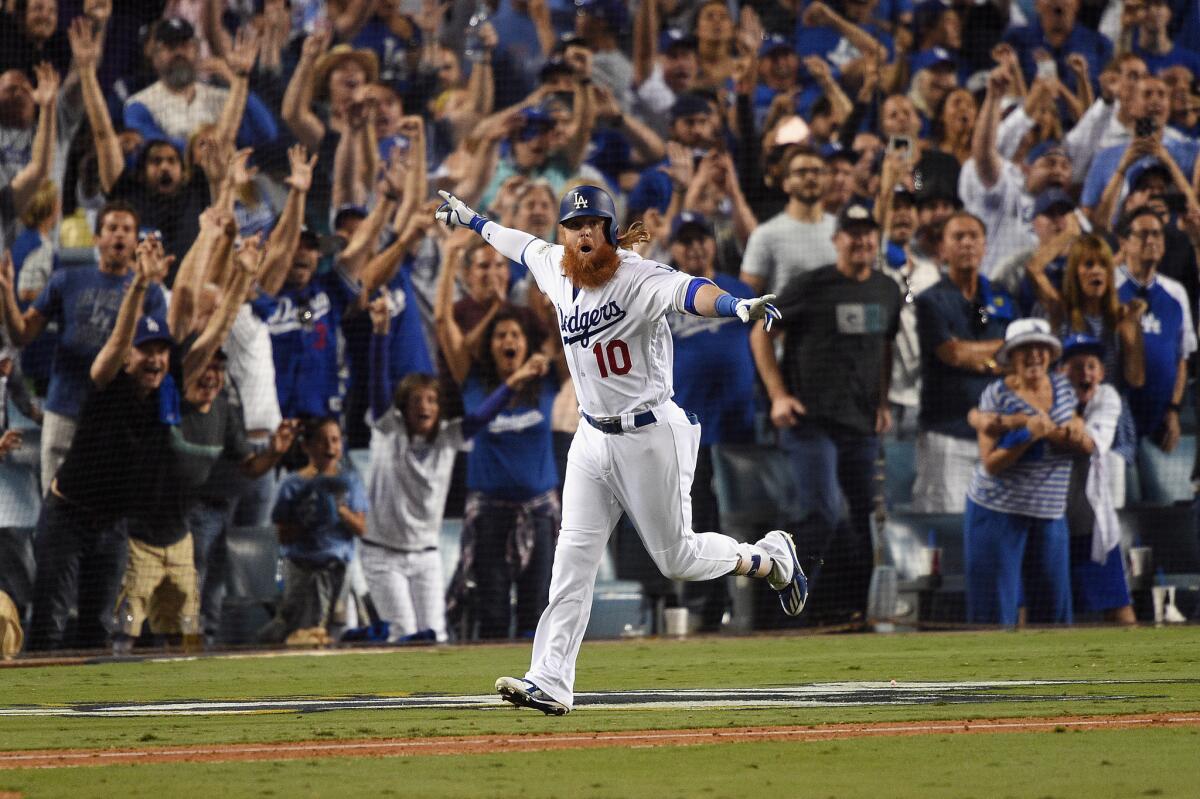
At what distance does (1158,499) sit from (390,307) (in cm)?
678

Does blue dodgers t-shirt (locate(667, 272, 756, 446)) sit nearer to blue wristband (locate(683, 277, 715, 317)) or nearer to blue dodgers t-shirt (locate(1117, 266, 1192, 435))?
blue dodgers t-shirt (locate(1117, 266, 1192, 435))

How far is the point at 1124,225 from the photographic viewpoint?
1495cm

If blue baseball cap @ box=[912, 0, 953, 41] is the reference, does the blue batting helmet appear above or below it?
below

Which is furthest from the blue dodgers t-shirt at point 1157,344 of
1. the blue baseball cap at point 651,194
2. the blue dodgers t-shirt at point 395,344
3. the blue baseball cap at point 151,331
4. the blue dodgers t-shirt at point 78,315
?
the blue dodgers t-shirt at point 78,315

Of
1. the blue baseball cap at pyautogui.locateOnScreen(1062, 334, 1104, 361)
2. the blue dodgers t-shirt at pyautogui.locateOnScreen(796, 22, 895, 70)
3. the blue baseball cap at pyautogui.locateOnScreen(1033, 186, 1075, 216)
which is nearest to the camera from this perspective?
the blue baseball cap at pyautogui.locateOnScreen(1062, 334, 1104, 361)

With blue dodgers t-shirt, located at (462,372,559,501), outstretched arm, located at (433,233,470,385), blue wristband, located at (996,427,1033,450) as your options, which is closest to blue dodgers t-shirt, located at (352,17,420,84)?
outstretched arm, located at (433,233,470,385)

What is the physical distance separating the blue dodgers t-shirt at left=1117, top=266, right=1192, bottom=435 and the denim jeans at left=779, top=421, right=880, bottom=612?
2.57 m

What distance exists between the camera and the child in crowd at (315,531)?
12.9 m

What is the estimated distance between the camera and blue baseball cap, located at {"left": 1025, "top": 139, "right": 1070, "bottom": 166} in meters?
15.2

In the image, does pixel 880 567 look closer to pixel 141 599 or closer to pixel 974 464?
pixel 974 464

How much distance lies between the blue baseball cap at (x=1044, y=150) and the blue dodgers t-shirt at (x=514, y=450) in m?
5.06

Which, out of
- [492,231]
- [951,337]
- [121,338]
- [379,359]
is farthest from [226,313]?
[951,337]

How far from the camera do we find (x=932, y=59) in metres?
15.6

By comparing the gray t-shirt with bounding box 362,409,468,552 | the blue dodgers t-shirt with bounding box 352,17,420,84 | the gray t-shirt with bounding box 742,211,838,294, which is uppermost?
the blue dodgers t-shirt with bounding box 352,17,420,84
